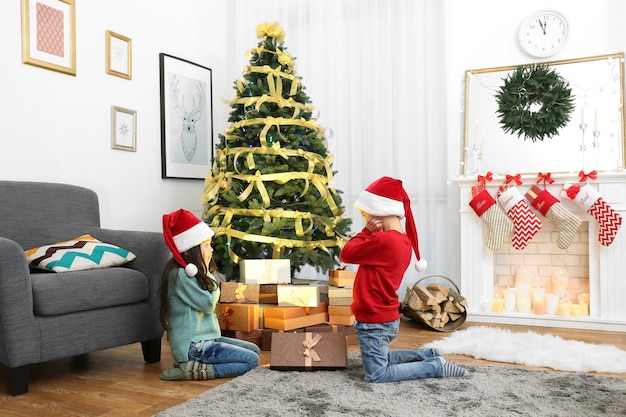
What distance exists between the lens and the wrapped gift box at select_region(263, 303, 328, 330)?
313cm

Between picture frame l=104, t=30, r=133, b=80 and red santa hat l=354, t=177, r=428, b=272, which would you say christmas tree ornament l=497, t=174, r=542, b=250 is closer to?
red santa hat l=354, t=177, r=428, b=272

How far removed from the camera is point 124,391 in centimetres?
240

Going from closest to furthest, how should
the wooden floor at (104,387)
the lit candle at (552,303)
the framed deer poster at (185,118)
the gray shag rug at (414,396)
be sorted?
the gray shag rug at (414,396)
the wooden floor at (104,387)
the lit candle at (552,303)
the framed deer poster at (185,118)

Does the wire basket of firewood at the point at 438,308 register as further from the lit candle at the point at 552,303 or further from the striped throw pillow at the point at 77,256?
the striped throw pillow at the point at 77,256

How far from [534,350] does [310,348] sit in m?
1.22

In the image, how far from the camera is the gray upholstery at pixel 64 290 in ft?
7.64

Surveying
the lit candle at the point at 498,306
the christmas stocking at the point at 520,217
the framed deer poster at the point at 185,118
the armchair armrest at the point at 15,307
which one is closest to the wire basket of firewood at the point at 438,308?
the lit candle at the point at 498,306

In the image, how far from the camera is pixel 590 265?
3865mm

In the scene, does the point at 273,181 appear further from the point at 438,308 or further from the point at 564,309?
the point at 564,309

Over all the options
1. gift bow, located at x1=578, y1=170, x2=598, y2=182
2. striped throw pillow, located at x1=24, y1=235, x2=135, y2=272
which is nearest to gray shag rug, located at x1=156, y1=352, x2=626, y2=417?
striped throw pillow, located at x1=24, y1=235, x2=135, y2=272

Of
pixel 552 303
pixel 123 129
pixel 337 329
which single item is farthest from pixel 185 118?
pixel 552 303

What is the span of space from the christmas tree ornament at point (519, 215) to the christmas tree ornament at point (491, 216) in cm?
4

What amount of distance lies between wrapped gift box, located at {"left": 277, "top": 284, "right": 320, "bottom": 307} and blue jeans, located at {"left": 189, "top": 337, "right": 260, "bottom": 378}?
590mm

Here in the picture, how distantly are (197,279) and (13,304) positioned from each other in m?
0.73
